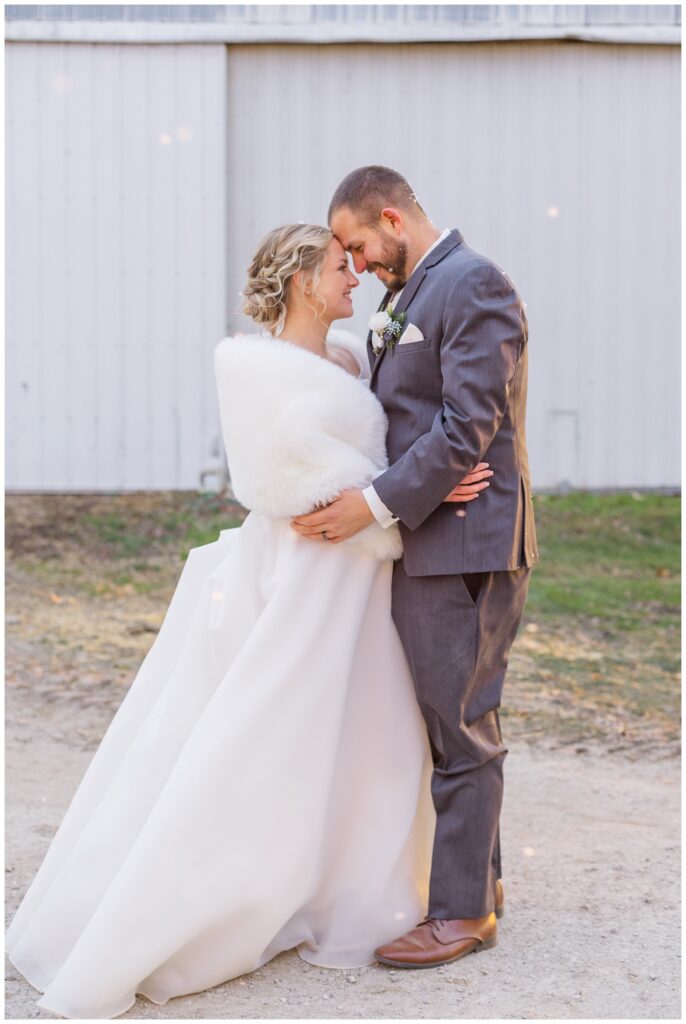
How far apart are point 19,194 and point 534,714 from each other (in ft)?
18.8

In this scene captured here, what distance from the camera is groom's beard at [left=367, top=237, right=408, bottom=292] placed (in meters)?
3.22

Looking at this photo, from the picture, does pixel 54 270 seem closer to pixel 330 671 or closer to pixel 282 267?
pixel 282 267

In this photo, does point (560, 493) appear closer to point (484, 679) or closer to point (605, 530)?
point (605, 530)

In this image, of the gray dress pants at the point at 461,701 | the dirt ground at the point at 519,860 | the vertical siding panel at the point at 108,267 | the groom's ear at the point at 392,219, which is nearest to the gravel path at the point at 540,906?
the dirt ground at the point at 519,860

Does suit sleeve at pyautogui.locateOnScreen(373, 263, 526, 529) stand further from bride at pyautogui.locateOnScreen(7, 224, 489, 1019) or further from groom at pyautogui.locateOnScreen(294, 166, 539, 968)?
bride at pyautogui.locateOnScreen(7, 224, 489, 1019)

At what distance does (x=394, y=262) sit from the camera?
324 cm

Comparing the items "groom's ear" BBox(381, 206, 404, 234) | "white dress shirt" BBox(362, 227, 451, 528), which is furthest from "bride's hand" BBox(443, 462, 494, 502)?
"groom's ear" BBox(381, 206, 404, 234)

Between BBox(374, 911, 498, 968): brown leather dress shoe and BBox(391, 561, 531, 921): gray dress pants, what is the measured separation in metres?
0.03

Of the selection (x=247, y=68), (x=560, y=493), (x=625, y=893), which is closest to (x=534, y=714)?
(x=625, y=893)

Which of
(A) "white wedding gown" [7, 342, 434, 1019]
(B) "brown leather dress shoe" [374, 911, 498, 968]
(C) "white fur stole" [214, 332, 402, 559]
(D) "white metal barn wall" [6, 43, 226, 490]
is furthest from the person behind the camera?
(D) "white metal barn wall" [6, 43, 226, 490]

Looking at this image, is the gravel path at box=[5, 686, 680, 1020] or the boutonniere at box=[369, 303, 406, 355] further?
the boutonniere at box=[369, 303, 406, 355]

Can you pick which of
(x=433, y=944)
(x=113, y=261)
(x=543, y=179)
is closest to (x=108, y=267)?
(x=113, y=261)

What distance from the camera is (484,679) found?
3.21m

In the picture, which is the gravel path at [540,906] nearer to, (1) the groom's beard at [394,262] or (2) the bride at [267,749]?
(2) the bride at [267,749]
